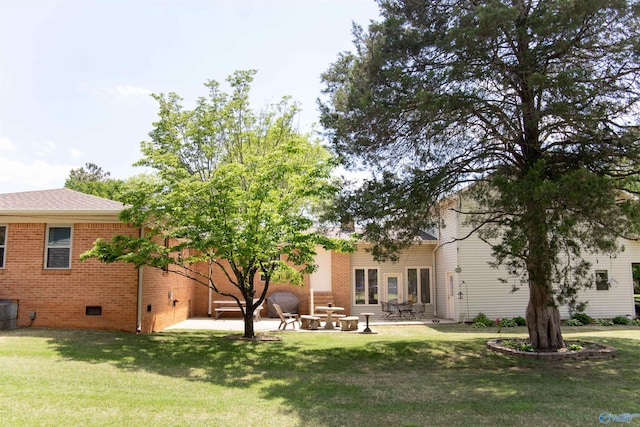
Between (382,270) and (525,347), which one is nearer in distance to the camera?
(525,347)

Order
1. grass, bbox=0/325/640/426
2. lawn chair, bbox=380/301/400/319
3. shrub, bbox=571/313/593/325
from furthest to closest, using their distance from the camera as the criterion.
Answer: lawn chair, bbox=380/301/400/319
shrub, bbox=571/313/593/325
grass, bbox=0/325/640/426

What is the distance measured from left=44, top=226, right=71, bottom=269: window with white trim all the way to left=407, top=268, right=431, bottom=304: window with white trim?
50.5 ft

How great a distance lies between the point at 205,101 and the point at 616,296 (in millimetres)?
20130

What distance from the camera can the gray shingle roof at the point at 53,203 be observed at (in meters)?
13.7

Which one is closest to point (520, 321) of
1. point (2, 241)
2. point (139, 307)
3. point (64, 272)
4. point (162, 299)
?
point (162, 299)

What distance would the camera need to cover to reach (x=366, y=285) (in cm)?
2355

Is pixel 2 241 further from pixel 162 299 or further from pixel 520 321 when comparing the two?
pixel 520 321

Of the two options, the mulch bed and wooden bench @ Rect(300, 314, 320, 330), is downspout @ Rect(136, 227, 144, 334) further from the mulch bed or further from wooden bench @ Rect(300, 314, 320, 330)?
the mulch bed

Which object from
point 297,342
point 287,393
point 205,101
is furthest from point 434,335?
point 205,101

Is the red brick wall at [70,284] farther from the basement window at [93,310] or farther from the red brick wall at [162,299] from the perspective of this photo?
the red brick wall at [162,299]

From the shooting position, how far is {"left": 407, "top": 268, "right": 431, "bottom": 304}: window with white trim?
77.7 feet

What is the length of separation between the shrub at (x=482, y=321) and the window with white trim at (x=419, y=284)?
11.8 feet

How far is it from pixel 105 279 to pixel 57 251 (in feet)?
5.60

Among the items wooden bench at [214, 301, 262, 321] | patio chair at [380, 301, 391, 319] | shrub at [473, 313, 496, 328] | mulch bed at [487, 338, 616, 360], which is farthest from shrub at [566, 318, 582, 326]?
wooden bench at [214, 301, 262, 321]
